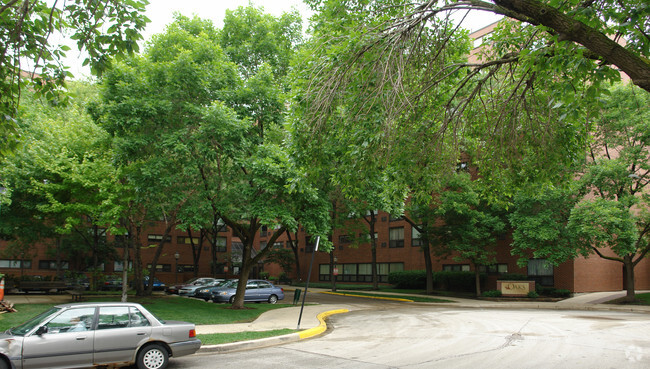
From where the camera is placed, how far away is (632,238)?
22.9m

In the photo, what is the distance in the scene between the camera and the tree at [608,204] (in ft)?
74.6

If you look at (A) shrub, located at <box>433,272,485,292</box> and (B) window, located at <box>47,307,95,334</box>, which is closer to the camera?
(B) window, located at <box>47,307,95,334</box>

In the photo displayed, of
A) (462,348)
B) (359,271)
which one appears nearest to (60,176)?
(462,348)

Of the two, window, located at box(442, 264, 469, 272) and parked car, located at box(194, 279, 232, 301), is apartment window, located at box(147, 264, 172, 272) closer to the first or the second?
parked car, located at box(194, 279, 232, 301)

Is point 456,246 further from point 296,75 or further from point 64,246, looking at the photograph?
point 64,246

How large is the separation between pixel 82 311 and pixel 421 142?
791cm

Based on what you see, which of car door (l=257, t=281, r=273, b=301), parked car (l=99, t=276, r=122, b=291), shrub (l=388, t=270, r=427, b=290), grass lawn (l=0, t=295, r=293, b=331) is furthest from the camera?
shrub (l=388, t=270, r=427, b=290)

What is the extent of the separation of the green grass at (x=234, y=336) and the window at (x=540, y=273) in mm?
25133

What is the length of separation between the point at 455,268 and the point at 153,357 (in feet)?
109

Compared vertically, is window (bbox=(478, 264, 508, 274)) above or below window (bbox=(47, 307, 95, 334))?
below

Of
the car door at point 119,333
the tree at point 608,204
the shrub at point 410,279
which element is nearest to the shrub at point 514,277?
the tree at point 608,204

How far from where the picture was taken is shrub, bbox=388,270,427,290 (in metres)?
38.4

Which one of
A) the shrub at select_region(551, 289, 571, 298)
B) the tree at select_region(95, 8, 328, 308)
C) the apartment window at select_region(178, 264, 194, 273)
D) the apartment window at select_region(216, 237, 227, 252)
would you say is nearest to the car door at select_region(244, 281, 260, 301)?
the tree at select_region(95, 8, 328, 308)

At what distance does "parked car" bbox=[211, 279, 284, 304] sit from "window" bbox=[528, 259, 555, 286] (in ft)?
Answer: 61.6
